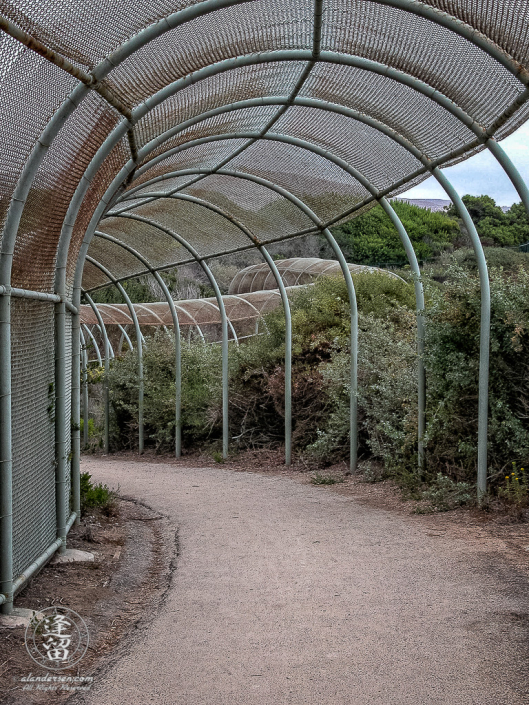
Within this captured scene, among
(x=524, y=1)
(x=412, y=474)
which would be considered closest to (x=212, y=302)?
(x=412, y=474)

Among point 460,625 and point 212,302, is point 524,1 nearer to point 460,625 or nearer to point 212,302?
point 460,625

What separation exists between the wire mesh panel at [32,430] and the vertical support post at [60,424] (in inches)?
2.9

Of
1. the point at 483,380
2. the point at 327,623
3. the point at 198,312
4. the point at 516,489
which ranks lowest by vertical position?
the point at 327,623

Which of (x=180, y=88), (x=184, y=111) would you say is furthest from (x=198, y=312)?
(x=180, y=88)

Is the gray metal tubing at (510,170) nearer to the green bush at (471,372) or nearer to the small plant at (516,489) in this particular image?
the green bush at (471,372)

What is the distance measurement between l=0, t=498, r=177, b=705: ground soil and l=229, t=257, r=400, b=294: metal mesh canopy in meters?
14.9

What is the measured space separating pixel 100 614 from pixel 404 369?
18.2 ft

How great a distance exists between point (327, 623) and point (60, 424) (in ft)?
8.57

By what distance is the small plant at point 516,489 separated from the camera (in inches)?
242

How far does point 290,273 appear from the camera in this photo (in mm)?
24766

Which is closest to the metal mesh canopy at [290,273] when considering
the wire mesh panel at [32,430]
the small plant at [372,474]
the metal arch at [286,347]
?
the metal arch at [286,347]

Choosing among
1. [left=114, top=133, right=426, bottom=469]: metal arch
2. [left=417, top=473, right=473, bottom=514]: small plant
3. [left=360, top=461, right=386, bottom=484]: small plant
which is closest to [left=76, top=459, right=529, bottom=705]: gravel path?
[left=417, top=473, right=473, bottom=514]: small plant

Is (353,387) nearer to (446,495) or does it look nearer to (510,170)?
(446,495)

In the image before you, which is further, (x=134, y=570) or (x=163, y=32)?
(x=134, y=570)
